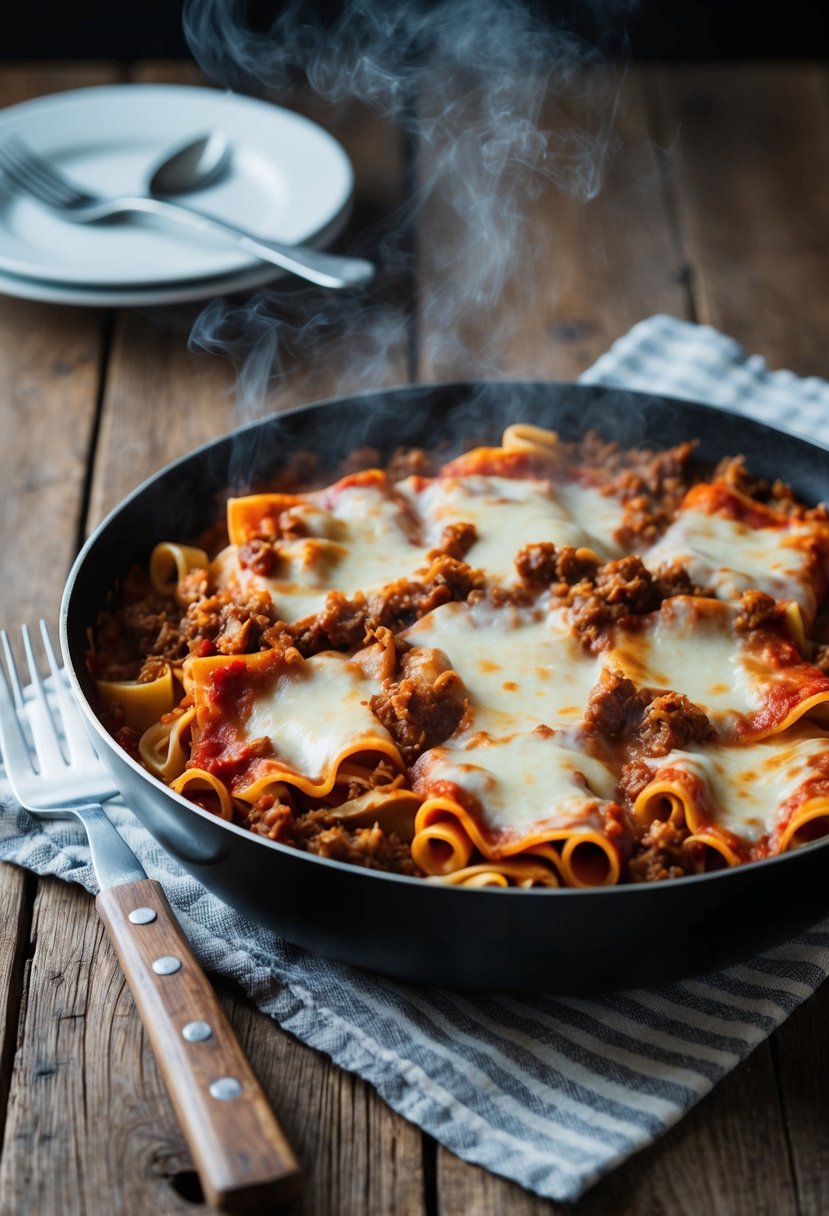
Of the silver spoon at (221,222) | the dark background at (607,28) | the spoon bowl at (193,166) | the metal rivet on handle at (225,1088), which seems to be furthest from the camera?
the dark background at (607,28)

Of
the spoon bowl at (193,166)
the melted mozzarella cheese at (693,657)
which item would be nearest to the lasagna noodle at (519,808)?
the melted mozzarella cheese at (693,657)

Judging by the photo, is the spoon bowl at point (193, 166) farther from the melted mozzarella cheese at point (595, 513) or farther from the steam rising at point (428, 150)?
the melted mozzarella cheese at point (595, 513)

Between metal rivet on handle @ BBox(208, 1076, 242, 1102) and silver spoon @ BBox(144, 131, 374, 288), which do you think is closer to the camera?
metal rivet on handle @ BBox(208, 1076, 242, 1102)

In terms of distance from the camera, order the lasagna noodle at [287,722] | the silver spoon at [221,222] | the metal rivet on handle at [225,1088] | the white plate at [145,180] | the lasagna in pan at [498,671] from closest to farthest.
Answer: the metal rivet on handle at [225,1088] → the lasagna in pan at [498,671] → the lasagna noodle at [287,722] → the silver spoon at [221,222] → the white plate at [145,180]

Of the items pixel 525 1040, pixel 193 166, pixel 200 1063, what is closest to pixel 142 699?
pixel 200 1063

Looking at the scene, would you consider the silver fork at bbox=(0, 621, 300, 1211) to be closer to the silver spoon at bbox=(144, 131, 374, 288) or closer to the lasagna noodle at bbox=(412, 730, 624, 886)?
the lasagna noodle at bbox=(412, 730, 624, 886)

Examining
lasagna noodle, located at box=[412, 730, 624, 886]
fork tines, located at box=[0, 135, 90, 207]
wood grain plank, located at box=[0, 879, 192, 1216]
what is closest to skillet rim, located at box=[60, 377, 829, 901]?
lasagna noodle, located at box=[412, 730, 624, 886]

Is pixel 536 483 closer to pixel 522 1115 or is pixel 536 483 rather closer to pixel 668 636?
pixel 668 636

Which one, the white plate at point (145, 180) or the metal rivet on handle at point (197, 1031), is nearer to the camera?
the metal rivet on handle at point (197, 1031)
